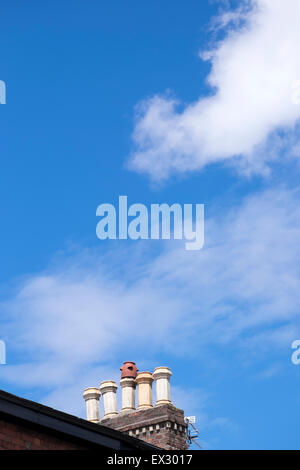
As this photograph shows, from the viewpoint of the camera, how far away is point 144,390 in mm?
22672

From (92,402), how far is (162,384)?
252cm

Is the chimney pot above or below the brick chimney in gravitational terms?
above

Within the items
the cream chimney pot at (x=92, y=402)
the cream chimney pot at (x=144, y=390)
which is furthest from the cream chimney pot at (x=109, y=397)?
the cream chimney pot at (x=144, y=390)

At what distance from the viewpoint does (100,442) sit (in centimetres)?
1317

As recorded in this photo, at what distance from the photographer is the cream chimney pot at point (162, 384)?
22.3 meters

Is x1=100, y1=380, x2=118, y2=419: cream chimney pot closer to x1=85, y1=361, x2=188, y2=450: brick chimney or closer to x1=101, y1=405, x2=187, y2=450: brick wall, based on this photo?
x1=85, y1=361, x2=188, y2=450: brick chimney

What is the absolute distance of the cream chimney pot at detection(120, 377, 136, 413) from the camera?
2291cm

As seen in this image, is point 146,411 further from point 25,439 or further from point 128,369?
point 25,439

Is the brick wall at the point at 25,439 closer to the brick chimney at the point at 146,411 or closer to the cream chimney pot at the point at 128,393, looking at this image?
the brick chimney at the point at 146,411

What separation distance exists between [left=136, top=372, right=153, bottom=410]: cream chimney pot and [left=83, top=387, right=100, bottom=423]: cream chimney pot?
5.28 ft

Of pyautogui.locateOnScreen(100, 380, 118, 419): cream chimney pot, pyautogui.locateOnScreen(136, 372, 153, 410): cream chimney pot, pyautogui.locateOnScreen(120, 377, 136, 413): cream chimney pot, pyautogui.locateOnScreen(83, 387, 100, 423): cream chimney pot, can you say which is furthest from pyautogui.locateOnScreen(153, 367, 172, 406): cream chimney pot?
pyautogui.locateOnScreen(83, 387, 100, 423): cream chimney pot
